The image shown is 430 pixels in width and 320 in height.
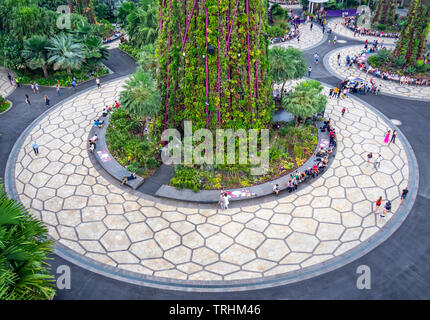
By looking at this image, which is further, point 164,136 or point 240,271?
point 164,136

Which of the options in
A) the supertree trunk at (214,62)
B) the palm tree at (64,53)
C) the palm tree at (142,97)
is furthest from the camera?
the palm tree at (64,53)

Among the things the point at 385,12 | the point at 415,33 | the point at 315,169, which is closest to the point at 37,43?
the point at 315,169

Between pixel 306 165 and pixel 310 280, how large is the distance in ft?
31.1

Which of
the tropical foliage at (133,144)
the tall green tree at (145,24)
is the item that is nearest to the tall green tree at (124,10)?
the tall green tree at (145,24)

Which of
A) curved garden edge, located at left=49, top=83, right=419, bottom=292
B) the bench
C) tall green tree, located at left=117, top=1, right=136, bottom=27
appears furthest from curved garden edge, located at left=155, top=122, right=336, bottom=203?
tall green tree, located at left=117, top=1, right=136, bottom=27

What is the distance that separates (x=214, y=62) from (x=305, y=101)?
Result: 329 inches

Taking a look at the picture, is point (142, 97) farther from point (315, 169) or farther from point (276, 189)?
point (315, 169)

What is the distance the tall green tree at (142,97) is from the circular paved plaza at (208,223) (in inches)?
196

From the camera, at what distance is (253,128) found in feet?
80.5

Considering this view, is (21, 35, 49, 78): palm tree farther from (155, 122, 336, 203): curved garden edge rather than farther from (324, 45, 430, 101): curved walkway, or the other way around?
(324, 45, 430, 101): curved walkway

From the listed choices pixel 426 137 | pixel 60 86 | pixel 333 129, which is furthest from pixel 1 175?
pixel 426 137

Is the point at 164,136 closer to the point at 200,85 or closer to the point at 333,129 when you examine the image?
the point at 200,85

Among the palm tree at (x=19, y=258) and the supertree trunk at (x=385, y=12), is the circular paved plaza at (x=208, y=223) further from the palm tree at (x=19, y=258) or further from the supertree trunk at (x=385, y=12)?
the supertree trunk at (x=385, y=12)

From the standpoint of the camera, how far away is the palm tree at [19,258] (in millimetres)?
11125
